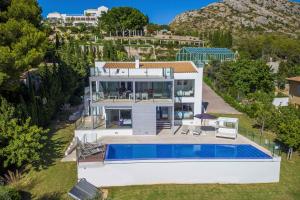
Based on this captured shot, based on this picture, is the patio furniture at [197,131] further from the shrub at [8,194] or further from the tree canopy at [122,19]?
the tree canopy at [122,19]

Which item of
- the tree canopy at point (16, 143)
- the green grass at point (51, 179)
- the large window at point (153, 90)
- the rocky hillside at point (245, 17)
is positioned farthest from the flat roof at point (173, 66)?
the rocky hillside at point (245, 17)

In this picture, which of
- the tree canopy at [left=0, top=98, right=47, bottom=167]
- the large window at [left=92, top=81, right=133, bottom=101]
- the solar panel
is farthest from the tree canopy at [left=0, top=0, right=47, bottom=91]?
the solar panel

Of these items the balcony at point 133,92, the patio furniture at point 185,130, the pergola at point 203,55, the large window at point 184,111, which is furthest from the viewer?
the pergola at point 203,55

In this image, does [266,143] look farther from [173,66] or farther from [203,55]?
[203,55]

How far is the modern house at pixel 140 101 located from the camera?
81.7ft

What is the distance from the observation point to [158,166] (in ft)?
63.4

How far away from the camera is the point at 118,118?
2675 centimetres

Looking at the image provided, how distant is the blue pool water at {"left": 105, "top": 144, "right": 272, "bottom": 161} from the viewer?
66.1 ft

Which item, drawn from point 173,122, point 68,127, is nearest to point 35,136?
point 68,127

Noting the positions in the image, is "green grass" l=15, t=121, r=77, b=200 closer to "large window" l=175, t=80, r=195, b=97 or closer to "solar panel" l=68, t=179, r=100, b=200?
"solar panel" l=68, t=179, r=100, b=200

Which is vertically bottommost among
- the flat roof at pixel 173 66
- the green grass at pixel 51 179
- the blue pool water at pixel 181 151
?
the green grass at pixel 51 179

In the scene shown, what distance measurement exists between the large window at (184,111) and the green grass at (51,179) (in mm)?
11139

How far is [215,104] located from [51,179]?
2459 centimetres

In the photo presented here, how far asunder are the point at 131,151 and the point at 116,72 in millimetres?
8261
